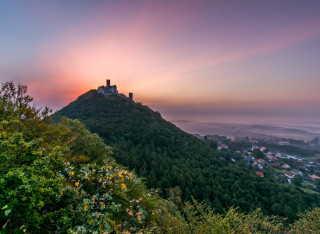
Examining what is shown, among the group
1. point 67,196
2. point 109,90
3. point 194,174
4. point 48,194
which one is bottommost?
point 194,174

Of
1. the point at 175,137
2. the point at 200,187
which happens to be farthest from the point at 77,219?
the point at 175,137

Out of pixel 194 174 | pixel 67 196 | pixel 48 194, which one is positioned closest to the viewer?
pixel 48 194

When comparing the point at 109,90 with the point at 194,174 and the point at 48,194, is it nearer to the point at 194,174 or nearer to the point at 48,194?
the point at 194,174

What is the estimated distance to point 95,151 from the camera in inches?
594

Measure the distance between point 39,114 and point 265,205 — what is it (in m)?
44.2

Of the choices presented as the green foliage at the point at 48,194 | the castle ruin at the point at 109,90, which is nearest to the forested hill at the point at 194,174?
the green foliage at the point at 48,194

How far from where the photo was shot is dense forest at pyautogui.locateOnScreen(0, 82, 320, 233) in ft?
12.3

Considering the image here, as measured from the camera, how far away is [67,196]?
6.04 meters

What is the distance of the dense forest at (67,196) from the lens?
3748 mm

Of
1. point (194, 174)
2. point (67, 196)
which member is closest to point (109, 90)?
point (194, 174)

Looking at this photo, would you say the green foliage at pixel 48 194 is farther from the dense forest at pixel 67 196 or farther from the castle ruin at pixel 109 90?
the castle ruin at pixel 109 90

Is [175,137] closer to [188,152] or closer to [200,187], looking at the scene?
[188,152]

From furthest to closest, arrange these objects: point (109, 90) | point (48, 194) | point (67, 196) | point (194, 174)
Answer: point (109, 90) → point (194, 174) → point (67, 196) → point (48, 194)

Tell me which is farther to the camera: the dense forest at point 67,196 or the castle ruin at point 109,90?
the castle ruin at point 109,90
